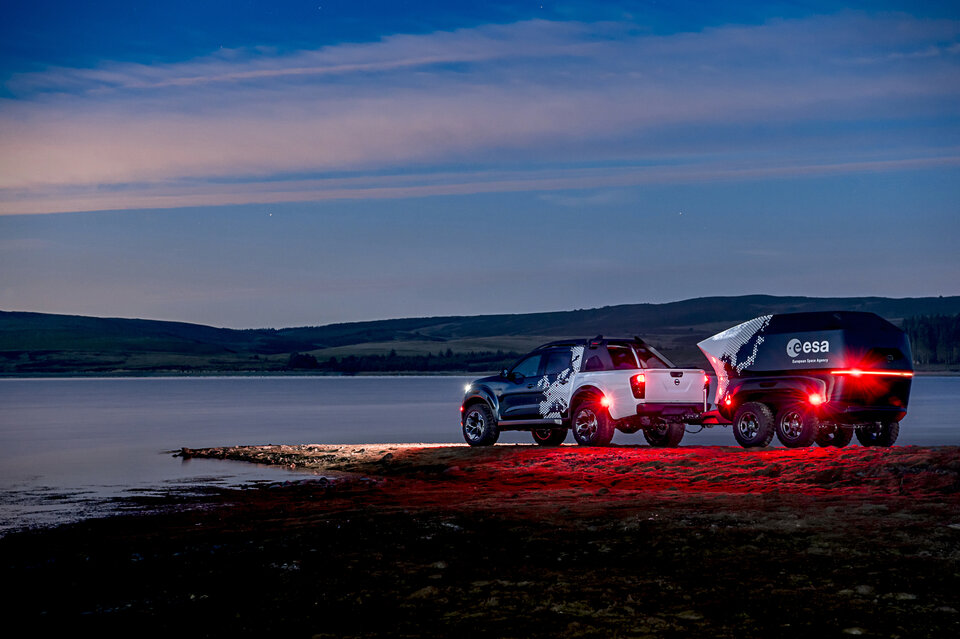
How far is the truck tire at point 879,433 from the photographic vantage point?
2275 centimetres

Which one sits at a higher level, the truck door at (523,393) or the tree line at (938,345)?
the tree line at (938,345)

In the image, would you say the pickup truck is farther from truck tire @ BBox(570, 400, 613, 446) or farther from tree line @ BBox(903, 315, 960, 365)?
tree line @ BBox(903, 315, 960, 365)

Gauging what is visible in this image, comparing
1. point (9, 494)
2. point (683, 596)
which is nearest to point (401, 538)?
point (683, 596)

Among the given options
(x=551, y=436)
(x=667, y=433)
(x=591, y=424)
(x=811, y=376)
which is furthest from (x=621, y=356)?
(x=811, y=376)

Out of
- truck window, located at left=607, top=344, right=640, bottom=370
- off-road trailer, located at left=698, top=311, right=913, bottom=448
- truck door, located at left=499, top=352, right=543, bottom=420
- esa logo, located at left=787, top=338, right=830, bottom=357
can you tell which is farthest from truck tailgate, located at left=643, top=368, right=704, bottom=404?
truck door, located at left=499, top=352, right=543, bottom=420

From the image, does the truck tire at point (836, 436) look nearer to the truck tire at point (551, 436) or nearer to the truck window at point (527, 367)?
the truck tire at point (551, 436)

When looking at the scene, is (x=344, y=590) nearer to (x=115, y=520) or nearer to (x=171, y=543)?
(x=171, y=543)

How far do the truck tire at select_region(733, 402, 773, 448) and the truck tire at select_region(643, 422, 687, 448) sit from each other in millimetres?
2526

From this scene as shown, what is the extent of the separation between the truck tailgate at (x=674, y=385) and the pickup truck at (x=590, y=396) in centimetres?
2

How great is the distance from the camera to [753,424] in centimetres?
2206

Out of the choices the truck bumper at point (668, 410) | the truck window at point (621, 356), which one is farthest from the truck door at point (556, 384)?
the truck bumper at point (668, 410)

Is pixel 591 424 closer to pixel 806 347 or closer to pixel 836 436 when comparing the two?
pixel 806 347

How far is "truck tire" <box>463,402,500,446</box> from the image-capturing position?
2548cm

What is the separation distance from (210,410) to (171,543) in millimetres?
60962
